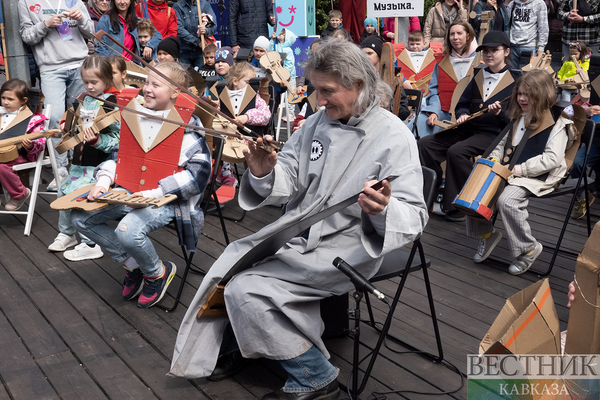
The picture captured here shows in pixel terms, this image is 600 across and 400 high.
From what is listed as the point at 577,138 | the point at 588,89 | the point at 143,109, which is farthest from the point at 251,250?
the point at 588,89

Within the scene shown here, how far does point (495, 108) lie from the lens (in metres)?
4.30

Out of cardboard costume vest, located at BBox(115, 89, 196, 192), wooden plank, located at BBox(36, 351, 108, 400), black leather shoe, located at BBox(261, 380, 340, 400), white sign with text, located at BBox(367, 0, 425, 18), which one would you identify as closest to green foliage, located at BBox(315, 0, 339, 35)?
white sign with text, located at BBox(367, 0, 425, 18)

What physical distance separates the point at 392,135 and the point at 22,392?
188 centimetres

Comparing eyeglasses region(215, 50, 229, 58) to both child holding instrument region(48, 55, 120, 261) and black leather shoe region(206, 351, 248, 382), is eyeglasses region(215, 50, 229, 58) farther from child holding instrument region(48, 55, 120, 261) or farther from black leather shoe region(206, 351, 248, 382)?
black leather shoe region(206, 351, 248, 382)

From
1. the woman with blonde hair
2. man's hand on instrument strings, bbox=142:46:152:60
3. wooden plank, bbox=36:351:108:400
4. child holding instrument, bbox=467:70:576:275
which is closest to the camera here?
wooden plank, bbox=36:351:108:400

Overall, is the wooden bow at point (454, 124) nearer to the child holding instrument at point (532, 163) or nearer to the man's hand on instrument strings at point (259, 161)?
the child holding instrument at point (532, 163)

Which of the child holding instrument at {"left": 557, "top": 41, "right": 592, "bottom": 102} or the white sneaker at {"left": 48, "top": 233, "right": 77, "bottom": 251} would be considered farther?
the child holding instrument at {"left": 557, "top": 41, "right": 592, "bottom": 102}

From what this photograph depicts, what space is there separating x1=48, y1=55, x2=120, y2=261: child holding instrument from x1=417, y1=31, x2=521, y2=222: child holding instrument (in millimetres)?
2488

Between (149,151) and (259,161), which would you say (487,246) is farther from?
(149,151)

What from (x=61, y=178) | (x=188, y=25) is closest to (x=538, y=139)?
(x=61, y=178)

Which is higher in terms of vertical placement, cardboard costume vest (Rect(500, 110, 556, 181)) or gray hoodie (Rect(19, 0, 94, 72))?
gray hoodie (Rect(19, 0, 94, 72))

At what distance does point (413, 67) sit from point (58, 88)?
3.67 m

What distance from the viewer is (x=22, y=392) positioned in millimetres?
2412

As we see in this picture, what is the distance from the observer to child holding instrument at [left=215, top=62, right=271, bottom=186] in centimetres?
504
